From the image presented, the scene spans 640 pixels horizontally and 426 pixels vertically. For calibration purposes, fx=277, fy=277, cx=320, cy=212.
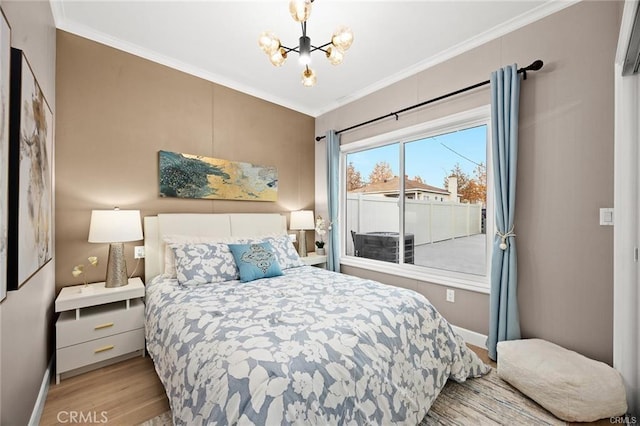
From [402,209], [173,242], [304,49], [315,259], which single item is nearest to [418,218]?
[402,209]

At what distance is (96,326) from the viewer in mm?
2143

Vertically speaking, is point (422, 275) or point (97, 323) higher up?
point (422, 275)

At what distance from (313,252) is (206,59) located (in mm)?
2803

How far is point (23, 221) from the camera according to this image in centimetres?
126

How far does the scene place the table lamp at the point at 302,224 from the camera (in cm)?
380

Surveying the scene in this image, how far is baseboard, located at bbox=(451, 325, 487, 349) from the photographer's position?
8.25ft

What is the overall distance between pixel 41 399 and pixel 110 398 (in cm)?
38

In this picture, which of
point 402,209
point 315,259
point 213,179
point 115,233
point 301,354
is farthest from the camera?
point 315,259

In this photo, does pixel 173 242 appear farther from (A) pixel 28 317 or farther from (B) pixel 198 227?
(A) pixel 28 317

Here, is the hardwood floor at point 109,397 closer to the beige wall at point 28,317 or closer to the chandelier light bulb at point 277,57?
the beige wall at point 28,317

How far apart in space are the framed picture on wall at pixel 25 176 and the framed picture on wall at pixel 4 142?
50mm

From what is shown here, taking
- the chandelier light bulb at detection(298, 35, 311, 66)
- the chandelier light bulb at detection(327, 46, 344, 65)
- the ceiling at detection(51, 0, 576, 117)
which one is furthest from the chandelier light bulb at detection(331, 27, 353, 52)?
the ceiling at detection(51, 0, 576, 117)

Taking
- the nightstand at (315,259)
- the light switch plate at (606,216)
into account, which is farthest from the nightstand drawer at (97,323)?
the light switch plate at (606,216)

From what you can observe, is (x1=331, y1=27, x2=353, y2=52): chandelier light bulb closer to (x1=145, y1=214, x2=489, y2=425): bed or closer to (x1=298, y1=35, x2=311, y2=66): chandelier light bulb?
(x1=298, y1=35, x2=311, y2=66): chandelier light bulb
